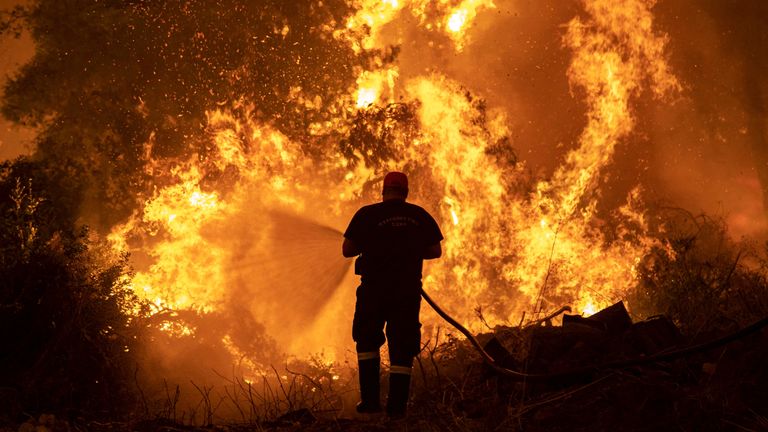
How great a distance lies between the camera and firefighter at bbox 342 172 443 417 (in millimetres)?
4539

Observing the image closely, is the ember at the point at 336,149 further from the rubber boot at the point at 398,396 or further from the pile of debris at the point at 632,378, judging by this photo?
the rubber boot at the point at 398,396

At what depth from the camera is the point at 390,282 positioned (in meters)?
4.68

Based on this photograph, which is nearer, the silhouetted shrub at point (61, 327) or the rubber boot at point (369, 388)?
the rubber boot at point (369, 388)

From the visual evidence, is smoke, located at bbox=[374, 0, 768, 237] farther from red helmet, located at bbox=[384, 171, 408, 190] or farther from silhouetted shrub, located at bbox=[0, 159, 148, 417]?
red helmet, located at bbox=[384, 171, 408, 190]

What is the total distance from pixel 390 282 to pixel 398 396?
3.04ft

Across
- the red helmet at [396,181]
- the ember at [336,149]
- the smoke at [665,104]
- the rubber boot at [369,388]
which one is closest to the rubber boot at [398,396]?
the rubber boot at [369,388]

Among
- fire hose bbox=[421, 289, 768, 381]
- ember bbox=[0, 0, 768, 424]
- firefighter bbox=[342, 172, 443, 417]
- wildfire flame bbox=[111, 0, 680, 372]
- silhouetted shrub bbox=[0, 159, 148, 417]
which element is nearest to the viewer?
fire hose bbox=[421, 289, 768, 381]

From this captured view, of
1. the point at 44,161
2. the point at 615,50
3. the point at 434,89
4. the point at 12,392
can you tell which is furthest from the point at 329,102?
the point at 12,392

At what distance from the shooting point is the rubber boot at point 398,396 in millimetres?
4410

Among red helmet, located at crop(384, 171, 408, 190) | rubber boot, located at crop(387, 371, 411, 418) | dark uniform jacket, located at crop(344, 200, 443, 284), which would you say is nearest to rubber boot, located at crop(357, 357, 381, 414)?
rubber boot, located at crop(387, 371, 411, 418)

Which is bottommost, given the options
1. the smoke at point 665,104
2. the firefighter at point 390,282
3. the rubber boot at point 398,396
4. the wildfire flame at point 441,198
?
the rubber boot at point 398,396

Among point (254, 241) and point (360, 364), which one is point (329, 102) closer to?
point (254, 241)

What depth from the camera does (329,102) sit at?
44.5 feet

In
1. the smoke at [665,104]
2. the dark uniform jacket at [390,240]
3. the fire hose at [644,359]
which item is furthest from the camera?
the smoke at [665,104]
